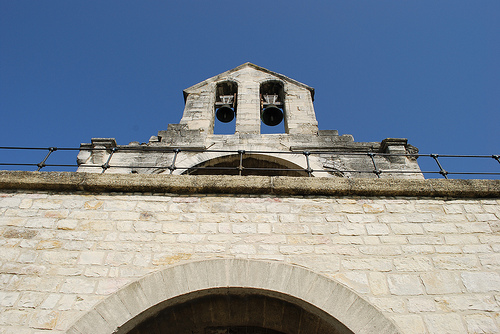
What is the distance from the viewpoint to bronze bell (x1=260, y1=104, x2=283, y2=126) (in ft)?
29.1

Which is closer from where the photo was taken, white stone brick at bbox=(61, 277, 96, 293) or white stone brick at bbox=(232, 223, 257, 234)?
white stone brick at bbox=(61, 277, 96, 293)

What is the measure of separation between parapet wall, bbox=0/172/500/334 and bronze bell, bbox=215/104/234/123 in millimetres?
4950

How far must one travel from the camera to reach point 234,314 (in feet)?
11.8

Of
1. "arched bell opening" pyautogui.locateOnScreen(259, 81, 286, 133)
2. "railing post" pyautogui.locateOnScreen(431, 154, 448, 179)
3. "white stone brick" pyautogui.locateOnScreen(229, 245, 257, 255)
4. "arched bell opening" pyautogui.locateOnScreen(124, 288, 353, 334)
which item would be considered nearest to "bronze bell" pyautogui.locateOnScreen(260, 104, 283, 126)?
"arched bell opening" pyautogui.locateOnScreen(259, 81, 286, 133)

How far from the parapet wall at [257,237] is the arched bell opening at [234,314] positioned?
0.36 meters

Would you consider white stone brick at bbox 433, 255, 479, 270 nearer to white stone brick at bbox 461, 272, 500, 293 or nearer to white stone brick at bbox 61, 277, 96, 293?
white stone brick at bbox 461, 272, 500, 293

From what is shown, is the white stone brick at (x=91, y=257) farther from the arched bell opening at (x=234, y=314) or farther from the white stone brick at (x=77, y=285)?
the arched bell opening at (x=234, y=314)

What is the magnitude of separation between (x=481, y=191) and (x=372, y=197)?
1.28 meters

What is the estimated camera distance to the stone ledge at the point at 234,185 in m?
4.16

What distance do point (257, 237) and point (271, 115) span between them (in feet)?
18.4

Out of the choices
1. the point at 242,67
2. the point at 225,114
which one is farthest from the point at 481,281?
the point at 242,67

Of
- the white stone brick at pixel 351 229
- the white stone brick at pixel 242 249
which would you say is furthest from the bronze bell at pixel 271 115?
the white stone brick at pixel 242 249

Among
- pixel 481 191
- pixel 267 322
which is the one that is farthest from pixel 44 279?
pixel 481 191

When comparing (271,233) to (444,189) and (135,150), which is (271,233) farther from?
(135,150)
